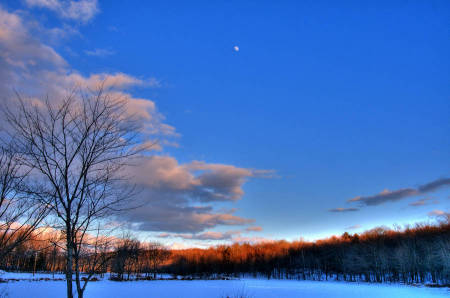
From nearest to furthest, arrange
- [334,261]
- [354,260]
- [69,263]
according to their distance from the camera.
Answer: [69,263] < [354,260] < [334,261]

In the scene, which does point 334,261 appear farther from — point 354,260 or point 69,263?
point 69,263

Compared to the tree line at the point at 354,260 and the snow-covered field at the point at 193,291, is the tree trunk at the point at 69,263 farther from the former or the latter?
the tree line at the point at 354,260

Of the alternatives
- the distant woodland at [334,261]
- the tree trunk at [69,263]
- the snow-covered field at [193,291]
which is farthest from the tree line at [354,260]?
the tree trunk at [69,263]

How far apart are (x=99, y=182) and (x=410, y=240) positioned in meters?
83.7

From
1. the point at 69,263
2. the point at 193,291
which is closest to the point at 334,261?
the point at 193,291

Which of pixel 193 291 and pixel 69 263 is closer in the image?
pixel 69 263

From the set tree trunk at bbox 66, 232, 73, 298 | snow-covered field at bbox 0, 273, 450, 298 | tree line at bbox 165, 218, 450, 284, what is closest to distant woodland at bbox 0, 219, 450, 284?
tree line at bbox 165, 218, 450, 284

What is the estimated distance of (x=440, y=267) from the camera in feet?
191

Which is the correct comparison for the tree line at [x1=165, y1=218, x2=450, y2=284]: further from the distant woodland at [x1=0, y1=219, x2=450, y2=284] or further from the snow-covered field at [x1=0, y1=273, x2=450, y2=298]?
the snow-covered field at [x1=0, y1=273, x2=450, y2=298]

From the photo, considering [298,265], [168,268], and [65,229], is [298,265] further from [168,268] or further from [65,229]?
[65,229]

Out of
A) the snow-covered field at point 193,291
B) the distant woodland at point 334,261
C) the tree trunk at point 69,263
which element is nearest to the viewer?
the tree trunk at point 69,263

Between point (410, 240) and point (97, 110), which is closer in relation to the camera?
point (97, 110)

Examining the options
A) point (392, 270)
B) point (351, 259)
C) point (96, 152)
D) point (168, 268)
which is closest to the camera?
point (96, 152)

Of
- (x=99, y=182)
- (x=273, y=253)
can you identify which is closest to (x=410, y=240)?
(x=273, y=253)
